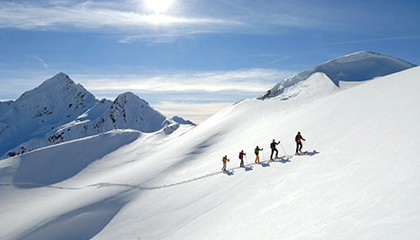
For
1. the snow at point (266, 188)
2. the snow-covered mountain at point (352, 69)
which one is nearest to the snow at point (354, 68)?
the snow-covered mountain at point (352, 69)

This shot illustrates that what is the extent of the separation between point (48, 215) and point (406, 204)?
26.7 m

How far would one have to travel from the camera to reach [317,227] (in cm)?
773

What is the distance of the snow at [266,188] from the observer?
793 cm

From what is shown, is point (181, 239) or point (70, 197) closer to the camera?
point (181, 239)

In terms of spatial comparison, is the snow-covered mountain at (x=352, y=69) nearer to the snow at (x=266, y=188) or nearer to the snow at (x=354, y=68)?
the snow at (x=354, y=68)

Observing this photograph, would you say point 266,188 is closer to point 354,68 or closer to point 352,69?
point 352,69

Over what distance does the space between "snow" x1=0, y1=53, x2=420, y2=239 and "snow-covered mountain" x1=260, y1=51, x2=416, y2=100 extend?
1884 cm

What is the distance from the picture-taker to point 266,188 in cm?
1345

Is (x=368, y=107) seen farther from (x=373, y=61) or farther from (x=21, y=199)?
(x=373, y=61)

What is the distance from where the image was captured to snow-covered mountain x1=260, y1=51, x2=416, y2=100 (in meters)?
50.2

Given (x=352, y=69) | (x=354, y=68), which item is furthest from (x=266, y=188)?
(x=354, y=68)

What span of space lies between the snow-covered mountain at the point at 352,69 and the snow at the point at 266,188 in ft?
61.8

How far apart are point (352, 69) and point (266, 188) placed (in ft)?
162

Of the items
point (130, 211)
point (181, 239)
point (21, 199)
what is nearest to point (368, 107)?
point (181, 239)
